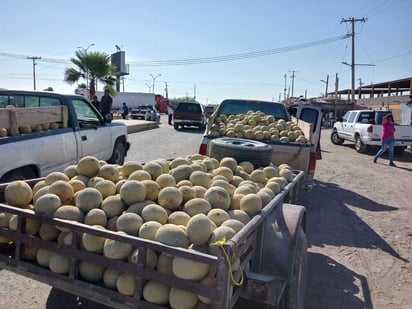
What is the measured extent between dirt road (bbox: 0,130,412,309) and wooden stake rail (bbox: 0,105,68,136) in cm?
214

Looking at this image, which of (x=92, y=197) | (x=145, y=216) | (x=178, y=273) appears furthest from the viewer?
(x=92, y=197)

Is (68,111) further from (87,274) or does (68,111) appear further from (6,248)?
(87,274)

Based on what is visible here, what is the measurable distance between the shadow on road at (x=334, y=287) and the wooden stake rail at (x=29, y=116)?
14.8ft

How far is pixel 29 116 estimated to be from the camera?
5.50 m

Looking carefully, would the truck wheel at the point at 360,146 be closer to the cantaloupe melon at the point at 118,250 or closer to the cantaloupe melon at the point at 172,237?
the cantaloupe melon at the point at 172,237

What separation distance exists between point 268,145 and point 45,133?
11.4 feet

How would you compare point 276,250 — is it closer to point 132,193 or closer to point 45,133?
point 132,193

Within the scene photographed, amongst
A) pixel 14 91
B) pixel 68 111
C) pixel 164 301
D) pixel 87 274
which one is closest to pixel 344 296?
pixel 164 301

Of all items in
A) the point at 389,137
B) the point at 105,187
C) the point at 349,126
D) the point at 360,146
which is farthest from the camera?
the point at 349,126

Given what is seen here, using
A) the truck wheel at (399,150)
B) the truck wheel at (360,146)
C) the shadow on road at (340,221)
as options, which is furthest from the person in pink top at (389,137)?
the shadow on road at (340,221)

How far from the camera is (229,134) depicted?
6.78m

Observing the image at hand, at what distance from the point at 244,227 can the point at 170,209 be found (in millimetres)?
680

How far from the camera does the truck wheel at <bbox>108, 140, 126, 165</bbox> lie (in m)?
8.50

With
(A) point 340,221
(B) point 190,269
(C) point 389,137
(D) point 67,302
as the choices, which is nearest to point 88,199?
(B) point 190,269
